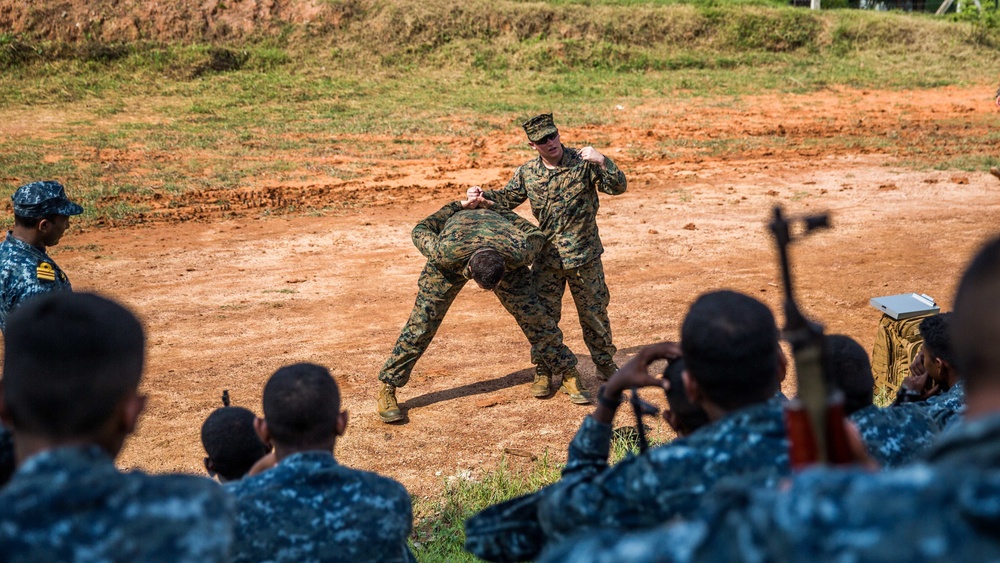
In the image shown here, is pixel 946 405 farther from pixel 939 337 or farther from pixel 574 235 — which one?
pixel 574 235

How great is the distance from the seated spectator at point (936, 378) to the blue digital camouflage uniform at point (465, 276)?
261 centimetres

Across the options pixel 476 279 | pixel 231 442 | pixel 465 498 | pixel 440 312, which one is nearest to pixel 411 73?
pixel 440 312

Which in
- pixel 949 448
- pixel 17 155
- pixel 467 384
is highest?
pixel 949 448

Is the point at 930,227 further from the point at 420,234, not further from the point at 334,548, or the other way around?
the point at 334,548

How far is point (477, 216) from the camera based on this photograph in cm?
630

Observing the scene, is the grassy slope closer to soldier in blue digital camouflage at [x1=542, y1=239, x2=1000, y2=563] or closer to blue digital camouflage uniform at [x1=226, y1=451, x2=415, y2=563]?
blue digital camouflage uniform at [x1=226, y1=451, x2=415, y2=563]

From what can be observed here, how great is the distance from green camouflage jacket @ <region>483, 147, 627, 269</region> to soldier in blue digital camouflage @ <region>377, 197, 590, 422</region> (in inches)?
8.8

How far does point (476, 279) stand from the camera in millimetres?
5844

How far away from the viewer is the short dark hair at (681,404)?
2.64m

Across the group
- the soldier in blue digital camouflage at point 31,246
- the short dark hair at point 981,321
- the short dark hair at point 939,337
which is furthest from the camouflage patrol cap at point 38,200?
the short dark hair at point 981,321

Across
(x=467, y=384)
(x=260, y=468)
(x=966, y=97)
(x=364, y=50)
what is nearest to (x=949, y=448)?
(x=260, y=468)

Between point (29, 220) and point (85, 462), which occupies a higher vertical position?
point (85, 462)

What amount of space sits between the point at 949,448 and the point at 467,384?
235 inches

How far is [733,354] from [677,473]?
327mm
